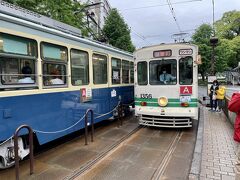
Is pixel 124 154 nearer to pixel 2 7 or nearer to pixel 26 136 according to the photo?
pixel 26 136

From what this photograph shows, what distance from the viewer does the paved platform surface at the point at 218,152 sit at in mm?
4445

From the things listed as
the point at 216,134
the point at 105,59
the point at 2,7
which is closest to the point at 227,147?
the point at 216,134

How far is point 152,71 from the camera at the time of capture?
27.3 ft

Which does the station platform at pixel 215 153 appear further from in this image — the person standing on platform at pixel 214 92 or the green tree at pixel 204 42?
the green tree at pixel 204 42

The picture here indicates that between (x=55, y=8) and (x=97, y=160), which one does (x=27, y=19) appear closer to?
(x=97, y=160)

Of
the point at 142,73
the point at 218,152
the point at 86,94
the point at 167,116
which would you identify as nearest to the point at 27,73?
the point at 86,94

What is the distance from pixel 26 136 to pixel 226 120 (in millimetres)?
7997

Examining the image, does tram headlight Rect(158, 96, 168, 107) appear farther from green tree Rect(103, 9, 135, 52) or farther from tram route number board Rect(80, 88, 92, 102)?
green tree Rect(103, 9, 135, 52)

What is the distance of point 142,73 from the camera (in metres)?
8.54

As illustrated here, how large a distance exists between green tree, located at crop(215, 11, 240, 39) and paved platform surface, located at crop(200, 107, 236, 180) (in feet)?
151

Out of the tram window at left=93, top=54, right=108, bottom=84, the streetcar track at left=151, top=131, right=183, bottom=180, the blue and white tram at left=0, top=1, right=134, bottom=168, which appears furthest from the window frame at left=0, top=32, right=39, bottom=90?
the streetcar track at left=151, top=131, right=183, bottom=180

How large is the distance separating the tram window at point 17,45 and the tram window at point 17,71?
0.46 feet

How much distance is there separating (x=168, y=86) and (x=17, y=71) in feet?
16.3

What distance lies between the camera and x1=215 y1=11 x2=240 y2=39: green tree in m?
49.7
